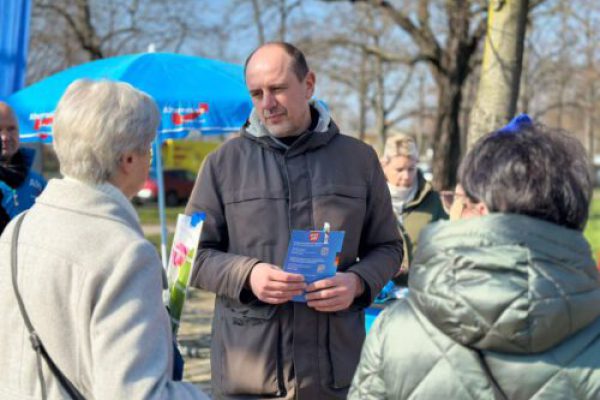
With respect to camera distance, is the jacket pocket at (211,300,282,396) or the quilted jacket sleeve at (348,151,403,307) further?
the quilted jacket sleeve at (348,151,403,307)

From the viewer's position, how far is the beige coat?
1.77 m

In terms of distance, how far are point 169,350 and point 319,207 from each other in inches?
37.8

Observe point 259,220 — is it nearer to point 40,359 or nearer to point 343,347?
point 343,347

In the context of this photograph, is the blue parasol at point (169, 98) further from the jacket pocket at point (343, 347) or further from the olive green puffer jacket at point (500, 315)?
the olive green puffer jacket at point (500, 315)

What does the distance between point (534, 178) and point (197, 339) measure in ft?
20.2

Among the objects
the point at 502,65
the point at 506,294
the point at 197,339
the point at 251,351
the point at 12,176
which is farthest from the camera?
the point at 197,339

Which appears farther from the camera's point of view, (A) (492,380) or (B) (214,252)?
(B) (214,252)

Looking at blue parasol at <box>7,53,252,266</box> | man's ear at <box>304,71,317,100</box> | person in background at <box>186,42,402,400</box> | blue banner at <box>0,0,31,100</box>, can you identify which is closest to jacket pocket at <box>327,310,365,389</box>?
person in background at <box>186,42,402,400</box>

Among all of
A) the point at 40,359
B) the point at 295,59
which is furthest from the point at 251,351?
the point at 295,59

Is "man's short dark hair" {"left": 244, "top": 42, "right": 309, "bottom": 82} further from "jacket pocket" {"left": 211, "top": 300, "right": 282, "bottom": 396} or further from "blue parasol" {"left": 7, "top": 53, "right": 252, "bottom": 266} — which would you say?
"blue parasol" {"left": 7, "top": 53, "right": 252, "bottom": 266}

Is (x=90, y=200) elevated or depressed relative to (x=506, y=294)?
elevated

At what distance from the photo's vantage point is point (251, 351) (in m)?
2.63

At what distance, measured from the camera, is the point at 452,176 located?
50.9ft

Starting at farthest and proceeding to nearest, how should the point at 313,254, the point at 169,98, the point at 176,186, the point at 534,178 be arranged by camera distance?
the point at 176,186 → the point at 169,98 → the point at 313,254 → the point at 534,178
